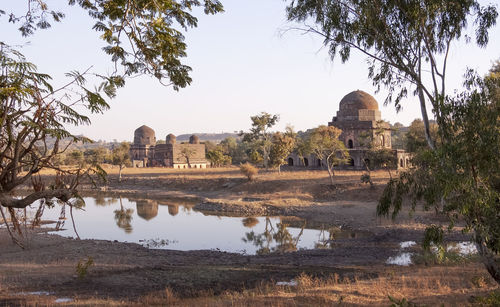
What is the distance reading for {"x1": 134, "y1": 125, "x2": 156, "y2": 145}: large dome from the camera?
2872 inches

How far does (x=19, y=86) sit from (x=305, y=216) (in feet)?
66.9

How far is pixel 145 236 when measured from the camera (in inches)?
779

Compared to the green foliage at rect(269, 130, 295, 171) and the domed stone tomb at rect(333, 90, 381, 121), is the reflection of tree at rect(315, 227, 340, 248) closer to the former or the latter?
the green foliage at rect(269, 130, 295, 171)

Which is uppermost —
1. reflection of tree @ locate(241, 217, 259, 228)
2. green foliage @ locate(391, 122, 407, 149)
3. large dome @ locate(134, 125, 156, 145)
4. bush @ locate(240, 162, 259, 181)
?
large dome @ locate(134, 125, 156, 145)

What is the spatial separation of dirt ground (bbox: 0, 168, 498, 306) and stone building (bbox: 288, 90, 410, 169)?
18.0 m

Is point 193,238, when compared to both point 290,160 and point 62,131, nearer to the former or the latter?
point 62,131

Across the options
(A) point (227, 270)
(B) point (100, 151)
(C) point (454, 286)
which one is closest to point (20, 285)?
(A) point (227, 270)

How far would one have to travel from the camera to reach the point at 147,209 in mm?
29328

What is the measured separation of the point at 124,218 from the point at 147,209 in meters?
3.81

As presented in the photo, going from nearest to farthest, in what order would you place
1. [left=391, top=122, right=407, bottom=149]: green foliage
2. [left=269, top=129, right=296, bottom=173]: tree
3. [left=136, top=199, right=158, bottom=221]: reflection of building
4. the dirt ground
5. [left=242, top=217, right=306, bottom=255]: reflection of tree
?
the dirt ground, [left=242, top=217, right=306, bottom=255]: reflection of tree, [left=136, top=199, right=158, bottom=221]: reflection of building, [left=269, top=129, right=296, bottom=173]: tree, [left=391, top=122, right=407, bottom=149]: green foliage

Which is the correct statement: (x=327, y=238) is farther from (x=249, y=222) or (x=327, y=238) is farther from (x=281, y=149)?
(x=281, y=149)

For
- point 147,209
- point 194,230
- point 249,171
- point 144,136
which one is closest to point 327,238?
point 194,230

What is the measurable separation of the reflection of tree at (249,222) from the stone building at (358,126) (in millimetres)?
17414

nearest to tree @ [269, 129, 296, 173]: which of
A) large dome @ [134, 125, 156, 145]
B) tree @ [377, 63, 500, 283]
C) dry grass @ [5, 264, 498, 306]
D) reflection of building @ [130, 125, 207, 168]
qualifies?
dry grass @ [5, 264, 498, 306]
